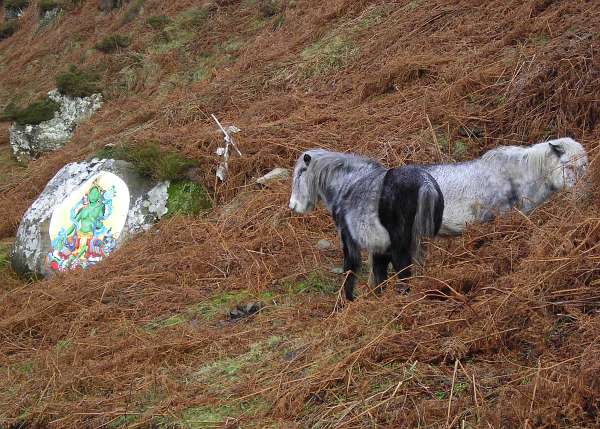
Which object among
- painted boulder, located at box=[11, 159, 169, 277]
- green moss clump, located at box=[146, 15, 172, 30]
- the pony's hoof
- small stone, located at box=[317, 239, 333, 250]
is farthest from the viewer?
green moss clump, located at box=[146, 15, 172, 30]

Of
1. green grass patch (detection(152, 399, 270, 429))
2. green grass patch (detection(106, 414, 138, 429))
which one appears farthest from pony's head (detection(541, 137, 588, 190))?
green grass patch (detection(106, 414, 138, 429))

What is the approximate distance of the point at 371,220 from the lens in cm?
547

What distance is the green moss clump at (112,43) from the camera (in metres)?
16.8

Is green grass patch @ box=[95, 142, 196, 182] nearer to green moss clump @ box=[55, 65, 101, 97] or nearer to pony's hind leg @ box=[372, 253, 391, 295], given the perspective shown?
pony's hind leg @ box=[372, 253, 391, 295]

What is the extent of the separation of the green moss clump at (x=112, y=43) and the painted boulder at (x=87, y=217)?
7.91 meters

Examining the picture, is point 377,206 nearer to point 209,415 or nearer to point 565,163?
point 565,163

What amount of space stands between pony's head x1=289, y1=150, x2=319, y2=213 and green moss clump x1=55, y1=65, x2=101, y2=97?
10241mm

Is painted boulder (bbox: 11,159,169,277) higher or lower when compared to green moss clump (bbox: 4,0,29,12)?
lower

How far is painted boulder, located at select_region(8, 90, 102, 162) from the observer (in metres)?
14.7

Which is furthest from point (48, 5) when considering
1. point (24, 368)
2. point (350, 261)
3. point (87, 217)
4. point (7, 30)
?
point (350, 261)

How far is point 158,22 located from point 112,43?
4.23 ft

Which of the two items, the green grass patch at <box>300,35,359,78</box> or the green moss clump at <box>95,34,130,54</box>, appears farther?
the green moss clump at <box>95,34,130,54</box>

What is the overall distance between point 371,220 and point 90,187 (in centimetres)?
494

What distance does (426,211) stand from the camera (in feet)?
17.3
